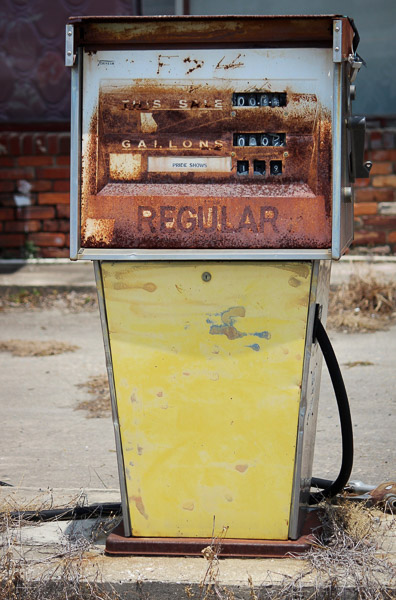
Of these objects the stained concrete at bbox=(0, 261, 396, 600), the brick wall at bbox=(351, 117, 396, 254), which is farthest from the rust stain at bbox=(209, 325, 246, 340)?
the brick wall at bbox=(351, 117, 396, 254)

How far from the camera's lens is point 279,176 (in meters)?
2.53

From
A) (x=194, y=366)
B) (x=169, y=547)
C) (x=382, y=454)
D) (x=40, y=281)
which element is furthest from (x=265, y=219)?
(x=40, y=281)

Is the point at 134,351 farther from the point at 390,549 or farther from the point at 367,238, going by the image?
the point at 367,238

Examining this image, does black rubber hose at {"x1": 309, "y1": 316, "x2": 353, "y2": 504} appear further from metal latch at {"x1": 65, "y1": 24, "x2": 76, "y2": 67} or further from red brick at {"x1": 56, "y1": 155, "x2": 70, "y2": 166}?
red brick at {"x1": 56, "y1": 155, "x2": 70, "y2": 166}

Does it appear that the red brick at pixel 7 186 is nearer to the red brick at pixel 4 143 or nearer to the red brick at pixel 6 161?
the red brick at pixel 6 161

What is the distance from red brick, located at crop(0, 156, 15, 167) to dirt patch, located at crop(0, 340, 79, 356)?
2612mm

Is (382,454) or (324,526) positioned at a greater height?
(324,526)

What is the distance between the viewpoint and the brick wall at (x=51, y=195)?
8.13 meters

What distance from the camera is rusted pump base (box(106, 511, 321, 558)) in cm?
268

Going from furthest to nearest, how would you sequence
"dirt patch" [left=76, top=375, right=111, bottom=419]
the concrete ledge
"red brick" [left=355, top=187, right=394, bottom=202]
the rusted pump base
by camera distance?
"red brick" [left=355, top=187, right=394, bottom=202] → "dirt patch" [left=76, top=375, right=111, bottom=419] → the rusted pump base → the concrete ledge

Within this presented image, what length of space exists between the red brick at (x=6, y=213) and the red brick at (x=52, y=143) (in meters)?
0.67

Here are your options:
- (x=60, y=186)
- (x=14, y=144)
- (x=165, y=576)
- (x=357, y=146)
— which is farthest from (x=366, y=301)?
(x=165, y=576)

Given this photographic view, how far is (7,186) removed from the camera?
8422 millimetres

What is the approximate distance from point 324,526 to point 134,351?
88 centimetres
